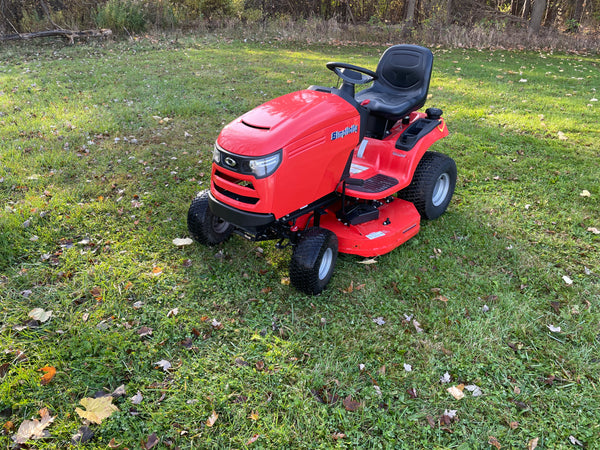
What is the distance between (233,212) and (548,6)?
24374 millimetres

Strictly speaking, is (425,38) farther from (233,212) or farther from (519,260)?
(233,212)

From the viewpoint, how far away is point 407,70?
4.09 m

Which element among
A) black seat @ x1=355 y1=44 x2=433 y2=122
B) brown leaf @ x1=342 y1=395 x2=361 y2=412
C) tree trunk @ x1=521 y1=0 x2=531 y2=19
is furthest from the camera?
tree trunk @ x1=521 y1=0 x2=531 y2=19

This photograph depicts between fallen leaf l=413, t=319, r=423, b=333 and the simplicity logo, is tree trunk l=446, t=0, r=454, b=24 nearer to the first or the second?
the simplicity logo

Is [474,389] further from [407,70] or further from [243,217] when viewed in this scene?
[407,70]

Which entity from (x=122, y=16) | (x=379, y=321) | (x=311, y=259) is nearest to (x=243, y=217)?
(x=311, y=259)

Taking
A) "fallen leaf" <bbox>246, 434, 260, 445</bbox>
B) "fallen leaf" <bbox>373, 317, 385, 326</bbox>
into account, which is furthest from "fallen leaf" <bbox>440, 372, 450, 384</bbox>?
"fallen leaf" <bbox>246, 434, 260, 445</bbox>

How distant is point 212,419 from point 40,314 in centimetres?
152

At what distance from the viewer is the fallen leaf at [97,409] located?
89.5 inches

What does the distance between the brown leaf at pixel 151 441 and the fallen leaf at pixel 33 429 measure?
0.52 metres

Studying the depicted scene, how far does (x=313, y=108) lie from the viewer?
2.98m

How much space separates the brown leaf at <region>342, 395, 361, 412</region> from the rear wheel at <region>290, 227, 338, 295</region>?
2.86 ft

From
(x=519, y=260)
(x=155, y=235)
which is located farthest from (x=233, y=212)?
(x=519, y=260)

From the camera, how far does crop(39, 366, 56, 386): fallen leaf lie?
246 centimetres
